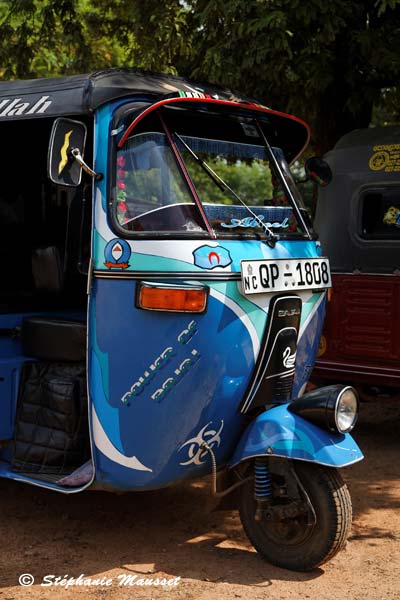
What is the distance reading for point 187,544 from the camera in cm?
426

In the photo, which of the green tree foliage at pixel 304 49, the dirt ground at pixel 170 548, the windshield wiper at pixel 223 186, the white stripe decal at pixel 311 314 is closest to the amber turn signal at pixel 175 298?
the windshield wiper at pixel 223 186

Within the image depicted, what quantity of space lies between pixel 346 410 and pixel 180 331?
0.91 meters

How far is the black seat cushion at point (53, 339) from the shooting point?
4.33 m

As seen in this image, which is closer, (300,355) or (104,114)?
(104,114)

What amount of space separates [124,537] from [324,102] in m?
5.34

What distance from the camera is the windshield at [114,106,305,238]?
3.95 m

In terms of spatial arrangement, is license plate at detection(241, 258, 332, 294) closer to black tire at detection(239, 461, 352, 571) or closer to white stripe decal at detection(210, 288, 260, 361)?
white stripe decal at detection(210, 288, 260, 361)

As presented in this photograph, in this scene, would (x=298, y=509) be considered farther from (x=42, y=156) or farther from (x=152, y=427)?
(x=42, y=156)

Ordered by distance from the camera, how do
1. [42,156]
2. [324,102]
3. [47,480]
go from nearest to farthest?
[47,480] → [42,156] → [324,102]

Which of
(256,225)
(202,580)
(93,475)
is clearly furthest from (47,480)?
(256,225)

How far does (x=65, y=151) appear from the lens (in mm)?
3852

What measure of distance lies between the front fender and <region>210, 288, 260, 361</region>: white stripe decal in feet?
1.09

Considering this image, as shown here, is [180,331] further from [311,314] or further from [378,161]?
[378,161]

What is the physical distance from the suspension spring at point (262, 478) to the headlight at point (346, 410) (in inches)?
16.2
